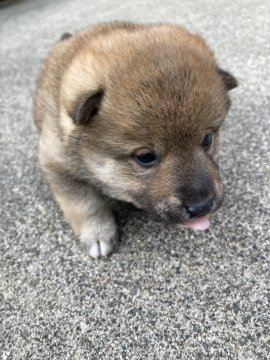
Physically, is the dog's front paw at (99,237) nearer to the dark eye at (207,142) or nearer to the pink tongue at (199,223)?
the pink tongue at (199,223)

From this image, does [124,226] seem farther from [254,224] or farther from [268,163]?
[268,163]

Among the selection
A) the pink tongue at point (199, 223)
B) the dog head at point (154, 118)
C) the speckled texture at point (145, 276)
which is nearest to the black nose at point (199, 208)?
the dog head at point (154, 118)

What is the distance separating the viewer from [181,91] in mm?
1779

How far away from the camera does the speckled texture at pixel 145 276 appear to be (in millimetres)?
1848

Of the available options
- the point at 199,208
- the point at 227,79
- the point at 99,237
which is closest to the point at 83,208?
the point at 99,237

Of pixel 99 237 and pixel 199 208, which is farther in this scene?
pixel 99 237

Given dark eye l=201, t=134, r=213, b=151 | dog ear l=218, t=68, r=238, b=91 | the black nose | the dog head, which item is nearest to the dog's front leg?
the dog head

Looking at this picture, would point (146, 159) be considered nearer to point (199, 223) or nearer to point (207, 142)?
point (207, 142)

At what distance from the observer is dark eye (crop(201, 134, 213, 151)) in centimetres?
198

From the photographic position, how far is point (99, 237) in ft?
7.55

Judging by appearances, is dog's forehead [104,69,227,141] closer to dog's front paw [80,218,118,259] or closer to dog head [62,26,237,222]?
dog head [62,26,237,222]

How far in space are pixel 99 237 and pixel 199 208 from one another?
2.25ft

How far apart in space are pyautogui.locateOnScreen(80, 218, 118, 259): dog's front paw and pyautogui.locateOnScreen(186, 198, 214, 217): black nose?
618 millimetres

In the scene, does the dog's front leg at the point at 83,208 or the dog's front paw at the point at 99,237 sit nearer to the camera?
the dog's front paw at the point at 99,237
